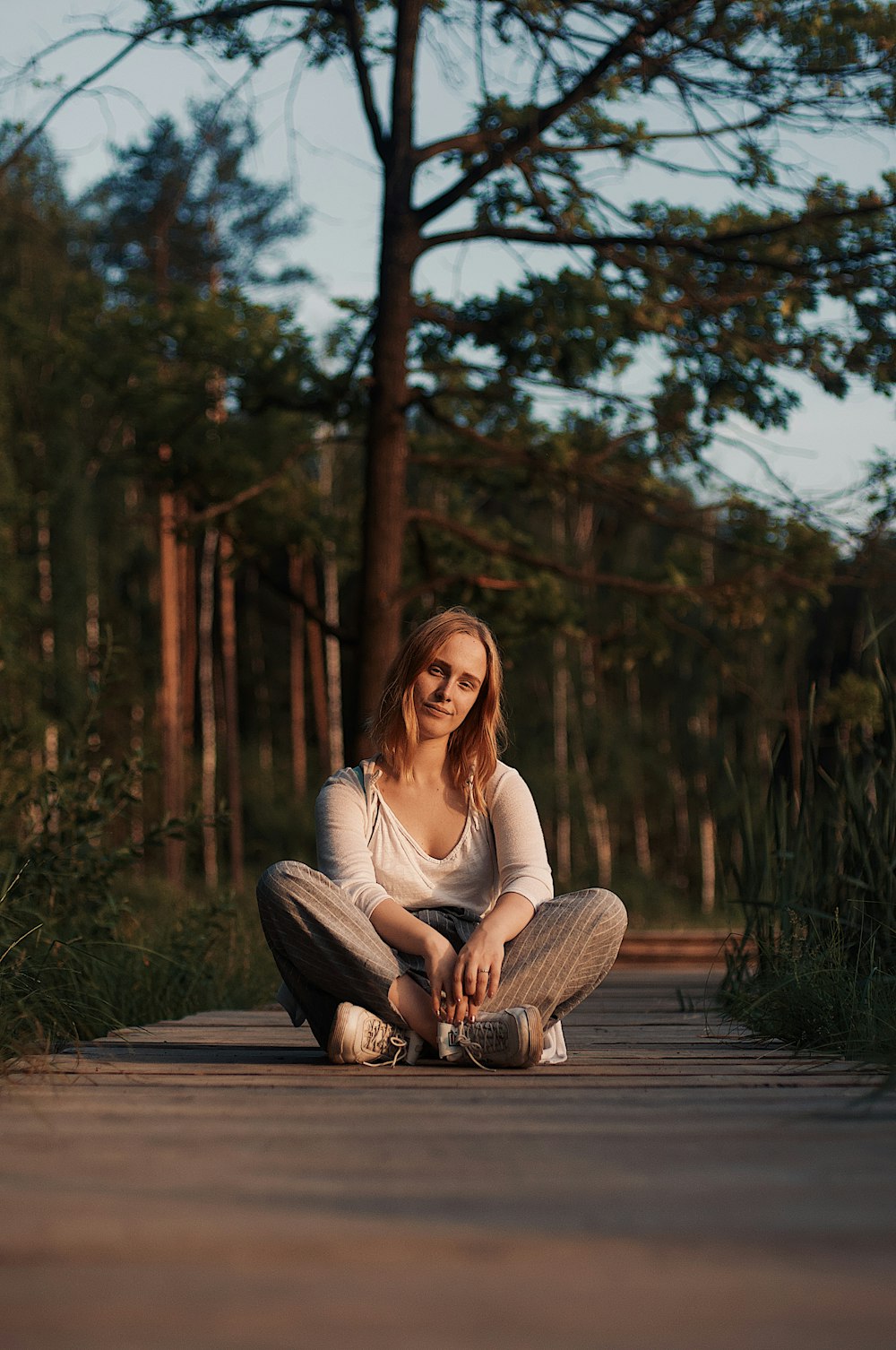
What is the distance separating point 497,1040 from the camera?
257 cm

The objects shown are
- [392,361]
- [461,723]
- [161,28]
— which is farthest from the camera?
[392,361]

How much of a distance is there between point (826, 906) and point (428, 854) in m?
1.20

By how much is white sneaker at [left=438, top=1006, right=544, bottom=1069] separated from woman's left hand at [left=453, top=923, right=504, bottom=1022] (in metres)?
0.04

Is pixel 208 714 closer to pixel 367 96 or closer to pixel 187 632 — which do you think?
pixel 187 632

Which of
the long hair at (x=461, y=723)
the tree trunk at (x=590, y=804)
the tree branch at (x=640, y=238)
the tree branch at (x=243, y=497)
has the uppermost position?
the tree branch at (x=640, y=238)

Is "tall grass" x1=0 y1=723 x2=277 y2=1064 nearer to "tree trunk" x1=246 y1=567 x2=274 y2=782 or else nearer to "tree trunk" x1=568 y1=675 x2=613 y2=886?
"tree trunk" x1=568 y1=675 x2=613 y2=886

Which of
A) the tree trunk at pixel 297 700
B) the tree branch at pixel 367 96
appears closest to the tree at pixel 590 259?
the tree branch at pixel 367 96

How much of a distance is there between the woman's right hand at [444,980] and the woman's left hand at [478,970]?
1 centimetres

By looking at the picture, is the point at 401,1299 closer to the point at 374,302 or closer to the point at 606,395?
the point at 606,395

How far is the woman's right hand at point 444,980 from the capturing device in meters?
2.61

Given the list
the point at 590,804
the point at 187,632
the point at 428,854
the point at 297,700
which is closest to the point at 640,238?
the point at 428,854

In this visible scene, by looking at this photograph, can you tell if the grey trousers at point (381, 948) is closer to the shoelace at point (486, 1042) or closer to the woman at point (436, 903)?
the woman at point (436, 903)

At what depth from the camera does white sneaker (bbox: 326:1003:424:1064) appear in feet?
8.52

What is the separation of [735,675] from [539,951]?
641 centimetres
